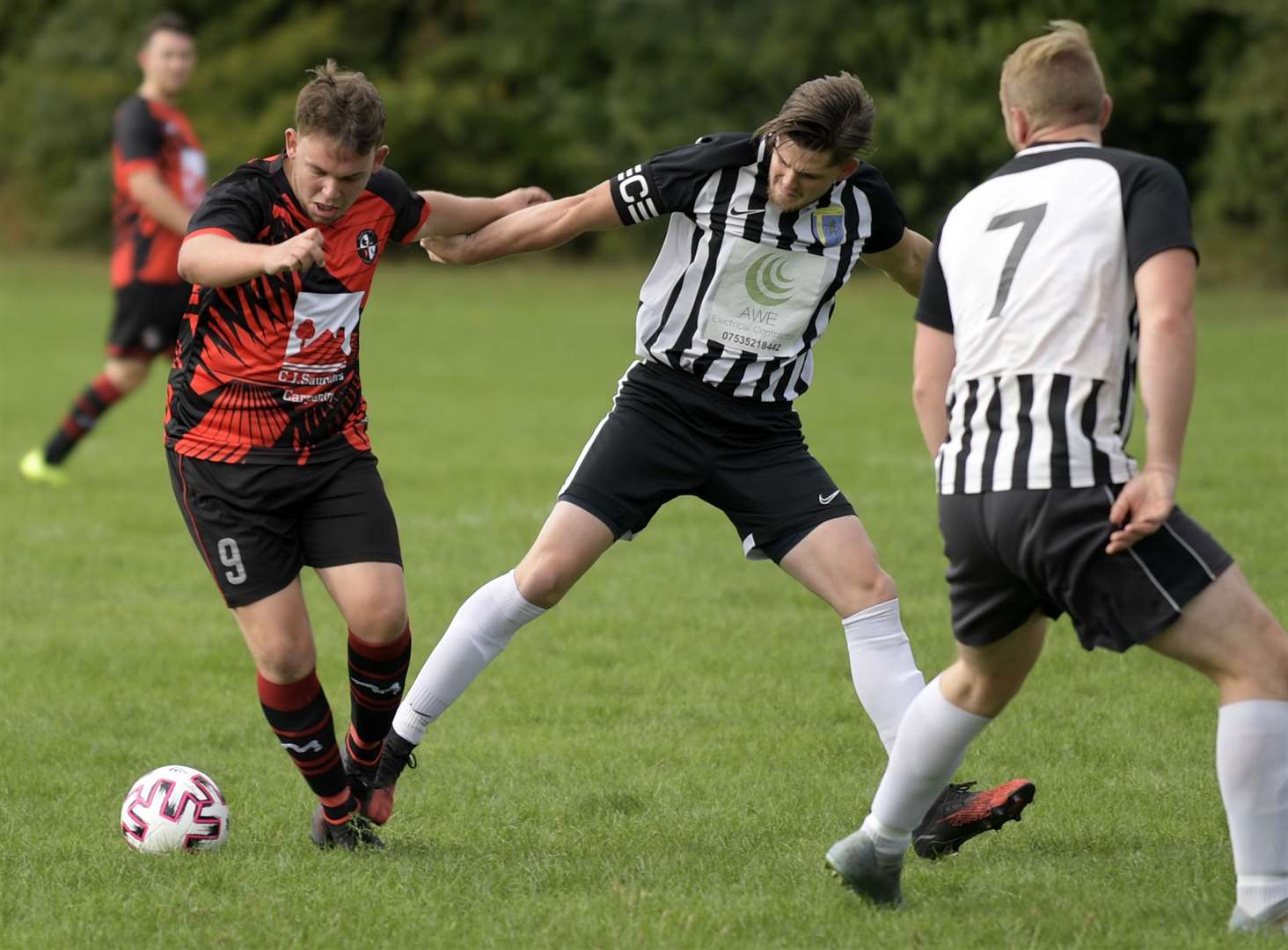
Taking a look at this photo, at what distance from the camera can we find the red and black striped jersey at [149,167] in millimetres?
10477

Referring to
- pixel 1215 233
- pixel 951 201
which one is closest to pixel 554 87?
pixel 951 201

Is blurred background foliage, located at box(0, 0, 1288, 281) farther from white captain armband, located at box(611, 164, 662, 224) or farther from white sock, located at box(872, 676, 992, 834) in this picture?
white sock, located at box(872, 676, 992, 834)

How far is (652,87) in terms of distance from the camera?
32.4 metres

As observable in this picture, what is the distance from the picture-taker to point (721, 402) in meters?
4.93

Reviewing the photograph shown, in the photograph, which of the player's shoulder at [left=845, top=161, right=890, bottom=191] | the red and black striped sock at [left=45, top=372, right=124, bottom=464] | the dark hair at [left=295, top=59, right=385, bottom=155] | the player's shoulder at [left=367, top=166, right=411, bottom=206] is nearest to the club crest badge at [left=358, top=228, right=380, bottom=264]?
the player's shoulder at [left=367, top=166, right=411, bottom=206]

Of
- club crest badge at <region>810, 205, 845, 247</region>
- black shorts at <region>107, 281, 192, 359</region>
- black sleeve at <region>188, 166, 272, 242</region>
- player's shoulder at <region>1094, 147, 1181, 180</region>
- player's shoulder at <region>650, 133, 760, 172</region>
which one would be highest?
player's shoulder at <region>1094, 147, 1181, 180</region>

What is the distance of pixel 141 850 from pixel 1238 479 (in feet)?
24.9

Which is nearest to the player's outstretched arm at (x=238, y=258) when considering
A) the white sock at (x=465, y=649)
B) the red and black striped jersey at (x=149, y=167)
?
the white sock at (x=465, y=649)

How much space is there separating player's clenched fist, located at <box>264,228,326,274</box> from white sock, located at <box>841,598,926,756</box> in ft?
5.85

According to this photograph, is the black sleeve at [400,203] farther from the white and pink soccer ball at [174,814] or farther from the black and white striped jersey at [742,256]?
the white and pink soccer ball at [174,814]

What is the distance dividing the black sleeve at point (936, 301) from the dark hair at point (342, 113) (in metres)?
1.46

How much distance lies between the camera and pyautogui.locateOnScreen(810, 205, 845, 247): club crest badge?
4836 mm

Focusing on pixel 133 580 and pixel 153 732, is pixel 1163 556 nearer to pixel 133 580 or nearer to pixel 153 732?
pixel 153 732

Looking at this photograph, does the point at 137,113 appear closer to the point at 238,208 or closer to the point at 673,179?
the point at 238,208
